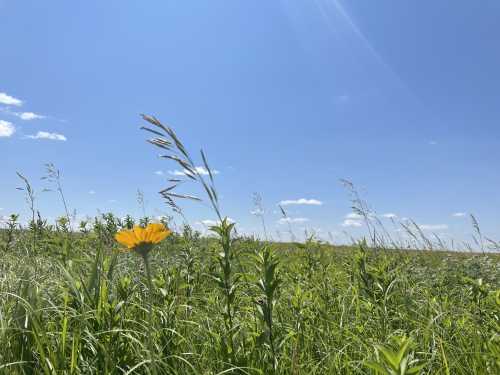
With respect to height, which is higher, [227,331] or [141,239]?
[141,239]

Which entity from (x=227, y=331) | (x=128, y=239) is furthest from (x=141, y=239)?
(x=227, y=331)

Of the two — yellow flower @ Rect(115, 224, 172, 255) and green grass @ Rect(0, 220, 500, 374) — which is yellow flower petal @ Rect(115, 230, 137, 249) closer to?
yellow flower @ Rect(115, 224, 172, 255)

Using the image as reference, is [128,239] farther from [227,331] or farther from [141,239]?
[227,331]

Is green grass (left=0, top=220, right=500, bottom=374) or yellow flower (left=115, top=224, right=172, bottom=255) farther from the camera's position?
green grass (left=0, top=220, right=500, bottom=374)

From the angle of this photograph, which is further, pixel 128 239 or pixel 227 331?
pixel 227 331

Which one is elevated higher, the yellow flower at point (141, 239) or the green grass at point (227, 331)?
the yellow flower at point (141, 239)

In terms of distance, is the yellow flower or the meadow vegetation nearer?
the yellow flower

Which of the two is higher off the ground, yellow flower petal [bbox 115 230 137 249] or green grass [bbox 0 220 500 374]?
yellow flower petal [bbox 115 230 137 249]

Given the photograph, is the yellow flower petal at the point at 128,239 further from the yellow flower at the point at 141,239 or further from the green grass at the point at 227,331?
the green grass at the point at 227,331

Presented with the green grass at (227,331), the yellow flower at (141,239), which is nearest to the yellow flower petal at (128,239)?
the yellow flower at (141,239)

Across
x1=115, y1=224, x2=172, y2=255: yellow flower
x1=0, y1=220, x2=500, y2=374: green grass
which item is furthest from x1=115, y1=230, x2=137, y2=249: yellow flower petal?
x1=0, y1=220, x2=500, y2=374: green grass

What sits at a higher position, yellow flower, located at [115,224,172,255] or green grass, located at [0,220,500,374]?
yellow flower, located at [115,224,172,255]

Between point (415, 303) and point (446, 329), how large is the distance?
0.78 m

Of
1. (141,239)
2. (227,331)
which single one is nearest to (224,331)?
(227,331)
